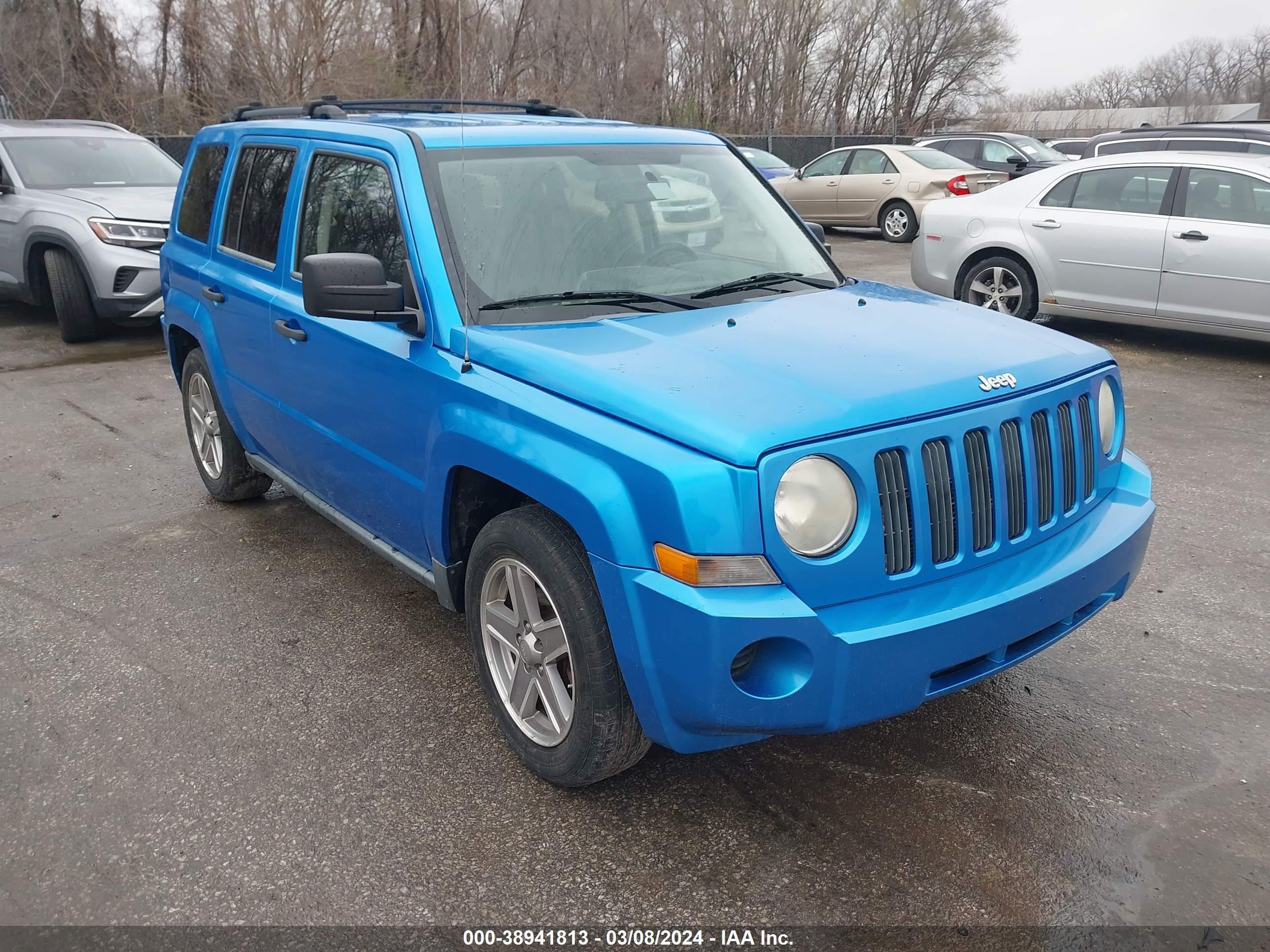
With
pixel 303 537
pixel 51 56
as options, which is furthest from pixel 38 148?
pixel 51 56

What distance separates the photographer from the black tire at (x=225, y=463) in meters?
5.22

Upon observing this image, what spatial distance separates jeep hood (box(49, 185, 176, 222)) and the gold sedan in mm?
9824

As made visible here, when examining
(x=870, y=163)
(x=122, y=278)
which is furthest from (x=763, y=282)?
(x=870, y=163)

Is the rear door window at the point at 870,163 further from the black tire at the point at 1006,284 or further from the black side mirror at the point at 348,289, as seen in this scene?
the black side mirror at the point at 348,289

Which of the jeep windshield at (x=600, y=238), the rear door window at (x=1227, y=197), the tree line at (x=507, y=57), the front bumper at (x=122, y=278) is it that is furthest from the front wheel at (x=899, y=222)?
the jeep windshield at (x=600, y=238)

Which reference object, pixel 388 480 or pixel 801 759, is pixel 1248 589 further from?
pixel 388 480

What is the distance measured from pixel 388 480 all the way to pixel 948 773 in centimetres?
202

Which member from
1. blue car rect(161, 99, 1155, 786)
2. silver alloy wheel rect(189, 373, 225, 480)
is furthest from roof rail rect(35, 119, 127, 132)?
blue car rect(161, 99, 1155, 786)

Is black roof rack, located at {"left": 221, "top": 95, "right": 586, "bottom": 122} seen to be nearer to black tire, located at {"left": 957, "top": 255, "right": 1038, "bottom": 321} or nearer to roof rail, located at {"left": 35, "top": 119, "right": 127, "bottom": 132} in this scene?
black tire, located at {"left": 957, "top": 255, "right": 1038, "bottom": 321}

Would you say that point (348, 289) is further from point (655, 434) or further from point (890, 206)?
point (890, 206)

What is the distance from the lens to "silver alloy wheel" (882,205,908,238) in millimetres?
16453

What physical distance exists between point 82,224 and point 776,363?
27.4 feet

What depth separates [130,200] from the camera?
9.59 meters

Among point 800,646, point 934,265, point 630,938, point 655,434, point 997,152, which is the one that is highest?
point 997,152
